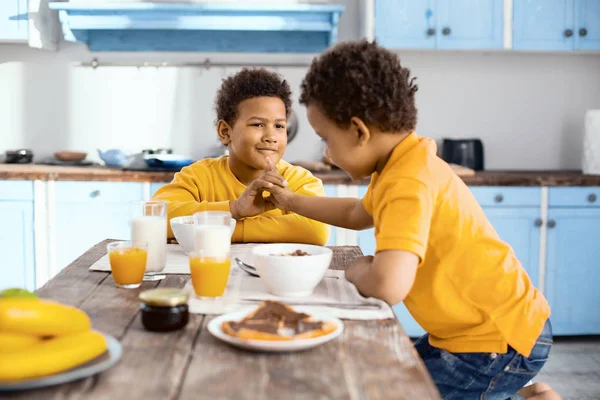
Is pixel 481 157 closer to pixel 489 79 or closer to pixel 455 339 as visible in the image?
pixel 489 79

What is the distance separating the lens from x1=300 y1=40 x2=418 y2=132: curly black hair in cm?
129

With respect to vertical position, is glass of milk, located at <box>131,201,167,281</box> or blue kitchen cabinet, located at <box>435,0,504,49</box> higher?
blue kitchen cabinet, located at <box>435,0,504,49</box>

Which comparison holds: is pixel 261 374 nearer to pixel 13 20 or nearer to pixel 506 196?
pixel 506 196

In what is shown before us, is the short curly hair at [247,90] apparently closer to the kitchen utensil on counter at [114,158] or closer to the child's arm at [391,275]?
the child's arm at [391,275]

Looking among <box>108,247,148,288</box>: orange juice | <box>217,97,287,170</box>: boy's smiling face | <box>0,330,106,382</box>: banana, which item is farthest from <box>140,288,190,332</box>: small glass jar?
<box>217,97,287,170</box>: boy's smiling face

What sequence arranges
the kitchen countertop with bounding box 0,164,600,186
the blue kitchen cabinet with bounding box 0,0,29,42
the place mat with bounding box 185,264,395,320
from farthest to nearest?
the blue kitchen cabinet with bounding box 0,0,29,42 < the kitchen countertop with bounding box 0,164,600,186 < the place mat with bounding box 185,264,395,320

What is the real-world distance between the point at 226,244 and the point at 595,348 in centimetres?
273

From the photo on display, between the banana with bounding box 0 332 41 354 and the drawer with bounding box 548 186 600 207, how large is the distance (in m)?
2.98

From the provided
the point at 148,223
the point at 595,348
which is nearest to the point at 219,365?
the point at 148,223

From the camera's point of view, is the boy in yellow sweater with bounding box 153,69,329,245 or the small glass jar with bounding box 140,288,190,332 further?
the boy in yellow sweater with bounding box 153,69,329,245

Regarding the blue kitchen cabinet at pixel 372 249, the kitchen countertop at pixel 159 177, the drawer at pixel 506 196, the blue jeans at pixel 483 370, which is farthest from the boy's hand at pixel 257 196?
the drawer at pixel 506 196

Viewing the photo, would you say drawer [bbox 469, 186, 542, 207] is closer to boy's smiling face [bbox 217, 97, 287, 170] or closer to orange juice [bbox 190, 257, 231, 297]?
boy's smiling face [bbox 217, 97, 287, 170]

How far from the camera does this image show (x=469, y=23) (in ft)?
11.8

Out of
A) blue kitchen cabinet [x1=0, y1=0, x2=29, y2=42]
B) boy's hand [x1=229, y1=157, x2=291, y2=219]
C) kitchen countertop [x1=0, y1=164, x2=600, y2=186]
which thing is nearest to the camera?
boy's hand [x1=229, y1=157, x2=291, y2=219]
